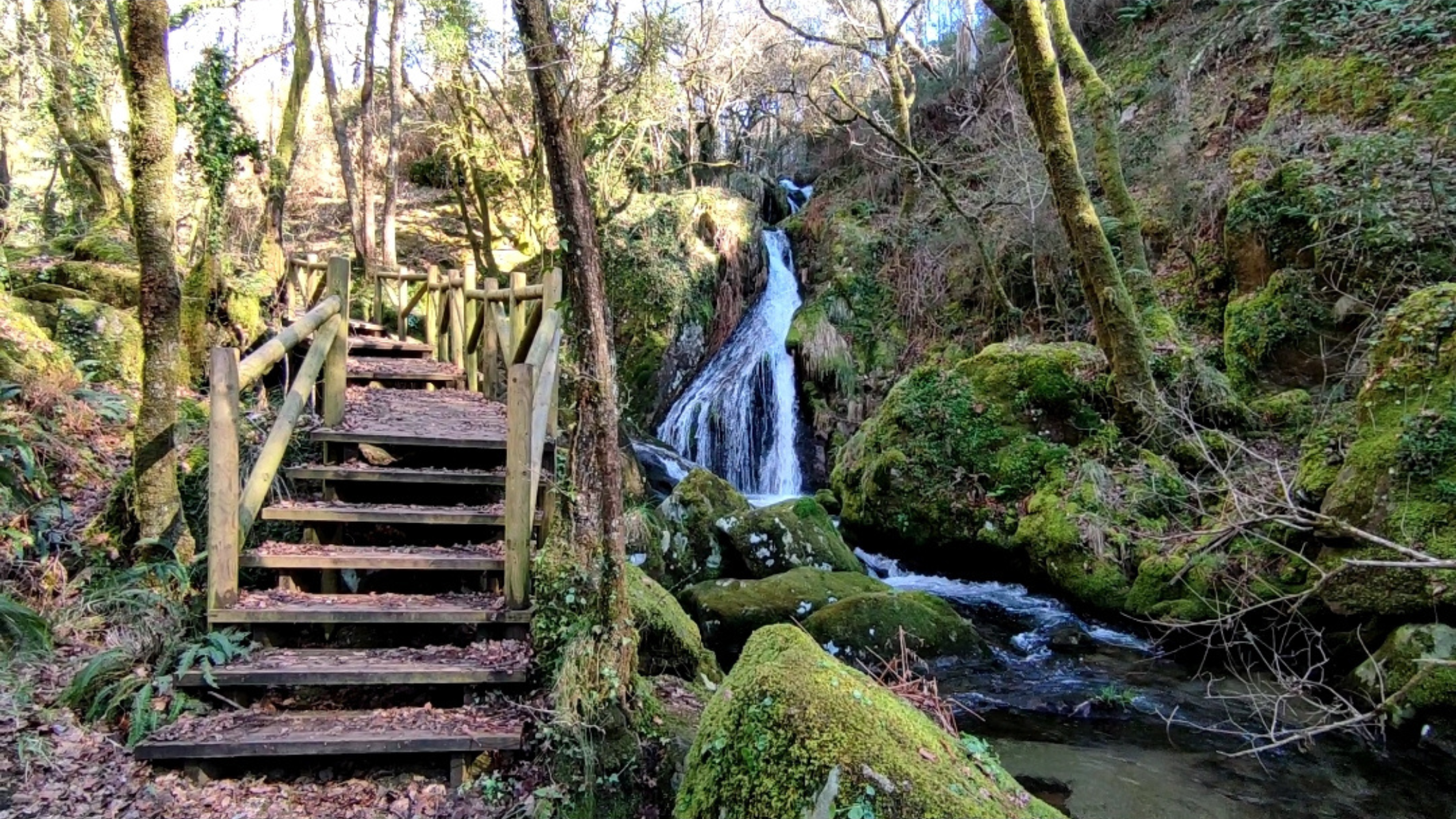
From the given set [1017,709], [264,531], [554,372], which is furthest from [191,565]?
[1017,709]

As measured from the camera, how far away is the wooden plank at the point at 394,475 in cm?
473

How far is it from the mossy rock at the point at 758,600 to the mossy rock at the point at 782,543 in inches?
27.6

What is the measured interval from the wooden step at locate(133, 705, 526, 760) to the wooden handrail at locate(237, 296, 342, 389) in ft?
5.51

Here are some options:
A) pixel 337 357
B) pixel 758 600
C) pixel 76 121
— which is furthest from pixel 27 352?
pixel 758 600

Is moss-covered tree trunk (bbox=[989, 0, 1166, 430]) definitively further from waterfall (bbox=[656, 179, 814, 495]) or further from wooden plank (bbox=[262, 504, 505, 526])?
wooden plank (bbox=[262, 504, 505, 526])

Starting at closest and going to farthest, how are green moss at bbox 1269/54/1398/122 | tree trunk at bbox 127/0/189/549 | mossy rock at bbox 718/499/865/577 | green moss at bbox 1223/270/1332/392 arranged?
tree trunk at bbox 127/0/189/549 < mossy rock at bbox 718/499/865/577 < green moss at bbox 1223/270/1332/392 < green moss at bbox 1269/54/1398/122

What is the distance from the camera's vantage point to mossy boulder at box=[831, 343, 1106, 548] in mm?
9484

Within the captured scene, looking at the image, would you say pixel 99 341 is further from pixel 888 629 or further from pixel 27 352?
pixel 888 629

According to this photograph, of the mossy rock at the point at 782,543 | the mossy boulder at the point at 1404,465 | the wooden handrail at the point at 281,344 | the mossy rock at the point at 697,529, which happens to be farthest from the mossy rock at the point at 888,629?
the wooden handrail at the point at 281,344

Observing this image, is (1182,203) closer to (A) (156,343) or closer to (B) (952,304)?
(B) (952,304)

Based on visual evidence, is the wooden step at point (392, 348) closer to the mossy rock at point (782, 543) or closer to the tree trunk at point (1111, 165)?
the mossy rock at point (782, 543)

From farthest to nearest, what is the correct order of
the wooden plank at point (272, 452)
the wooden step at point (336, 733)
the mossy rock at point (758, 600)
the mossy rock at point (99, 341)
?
the mossy rock at point (99, 341) → the mossy rock at point (758, 600) → the wooden plank at point (272, 452) → the wooden step at point (336, 733)

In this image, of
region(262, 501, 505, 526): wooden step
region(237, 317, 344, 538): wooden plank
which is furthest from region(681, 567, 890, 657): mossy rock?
region(237, 317, 344, 538): wooden plank

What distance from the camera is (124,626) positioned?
409 centimetres
